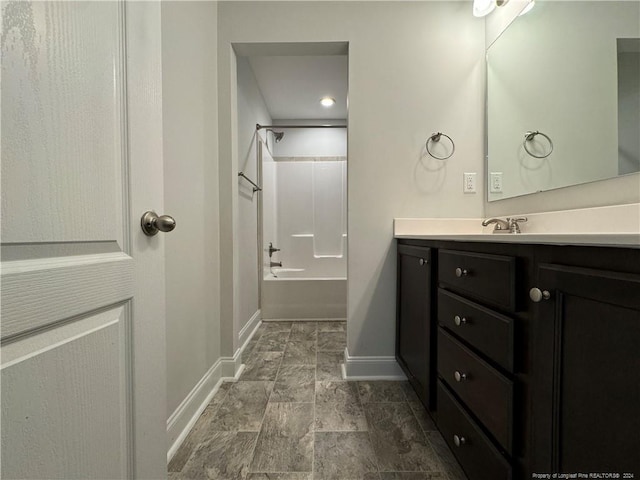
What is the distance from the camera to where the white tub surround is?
483mm

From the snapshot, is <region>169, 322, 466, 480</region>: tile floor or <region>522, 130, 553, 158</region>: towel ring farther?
<region>522, 130, 553, 158</region>: towel ring

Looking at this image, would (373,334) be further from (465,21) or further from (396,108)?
(465,21)

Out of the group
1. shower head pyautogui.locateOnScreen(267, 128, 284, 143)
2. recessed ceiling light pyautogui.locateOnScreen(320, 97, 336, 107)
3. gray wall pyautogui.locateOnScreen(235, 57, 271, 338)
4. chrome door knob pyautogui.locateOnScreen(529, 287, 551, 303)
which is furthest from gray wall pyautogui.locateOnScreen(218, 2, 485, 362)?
shower head pyautogui.locateOnScreen(267, 128, 284, 143)

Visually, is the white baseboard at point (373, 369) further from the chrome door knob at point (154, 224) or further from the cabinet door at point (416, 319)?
the chrome door knob at point (154, 224)

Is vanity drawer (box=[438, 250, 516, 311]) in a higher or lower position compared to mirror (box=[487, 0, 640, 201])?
lower

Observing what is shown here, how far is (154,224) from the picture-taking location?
1.96 feet

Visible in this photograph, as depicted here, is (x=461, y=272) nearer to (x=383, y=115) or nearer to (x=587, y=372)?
(x=587, y=372)

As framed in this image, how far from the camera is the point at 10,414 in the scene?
34 centimetres

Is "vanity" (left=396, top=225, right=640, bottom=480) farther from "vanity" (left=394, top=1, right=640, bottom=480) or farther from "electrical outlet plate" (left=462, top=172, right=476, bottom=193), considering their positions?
"electrical outlet plate" (left=462, top=172, right=476, bottom=193)

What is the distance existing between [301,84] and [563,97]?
2169 mm

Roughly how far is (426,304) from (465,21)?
5.79ft

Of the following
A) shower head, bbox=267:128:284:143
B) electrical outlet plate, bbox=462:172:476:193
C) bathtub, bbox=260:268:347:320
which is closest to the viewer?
electrical outlet plate, bbox=462:172:476:193

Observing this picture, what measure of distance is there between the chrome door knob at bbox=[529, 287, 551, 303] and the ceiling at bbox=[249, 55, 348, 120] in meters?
2.26

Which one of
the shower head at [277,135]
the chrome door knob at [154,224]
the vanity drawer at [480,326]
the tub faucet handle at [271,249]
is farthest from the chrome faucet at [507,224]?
the shower head at [277,135]
